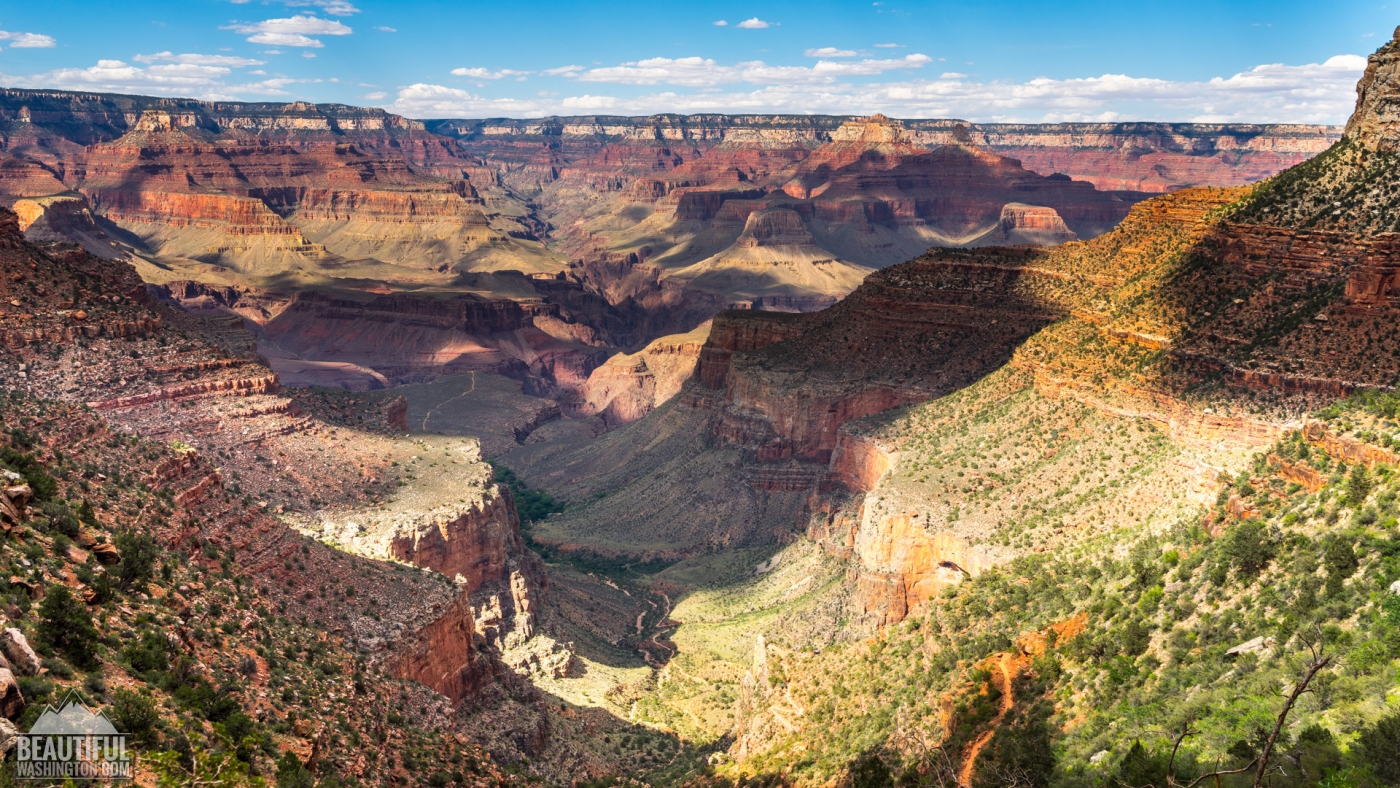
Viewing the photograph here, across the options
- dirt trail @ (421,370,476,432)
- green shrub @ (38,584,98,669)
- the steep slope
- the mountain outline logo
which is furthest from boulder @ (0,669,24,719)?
dirt trail @ (421,370,476,432)

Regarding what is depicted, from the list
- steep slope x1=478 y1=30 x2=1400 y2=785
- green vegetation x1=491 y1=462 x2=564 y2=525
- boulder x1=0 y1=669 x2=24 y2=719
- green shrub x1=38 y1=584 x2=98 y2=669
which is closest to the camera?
boulder x1=0 y1=669 x2=24 y2=719

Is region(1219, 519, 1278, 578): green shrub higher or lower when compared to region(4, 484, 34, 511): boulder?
lower

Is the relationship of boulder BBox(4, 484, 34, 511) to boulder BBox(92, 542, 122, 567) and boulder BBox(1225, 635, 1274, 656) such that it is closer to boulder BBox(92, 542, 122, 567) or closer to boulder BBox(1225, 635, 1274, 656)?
boulder BBox(92, 542, 122, 567)

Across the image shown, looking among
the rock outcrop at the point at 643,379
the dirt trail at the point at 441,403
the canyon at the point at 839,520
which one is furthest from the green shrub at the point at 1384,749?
the rock outcrop at the point at 643,379

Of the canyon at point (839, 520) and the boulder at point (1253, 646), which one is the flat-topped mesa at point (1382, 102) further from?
the boulder at point (1253, 646)

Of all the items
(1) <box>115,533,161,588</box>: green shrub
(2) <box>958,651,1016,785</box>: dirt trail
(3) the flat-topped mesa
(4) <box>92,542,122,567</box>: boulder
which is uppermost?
(3) the flat-topped mesa

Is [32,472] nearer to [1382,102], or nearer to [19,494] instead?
[19,494]

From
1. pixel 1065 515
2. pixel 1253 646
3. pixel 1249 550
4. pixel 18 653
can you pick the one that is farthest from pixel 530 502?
pixel 18 653
